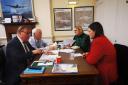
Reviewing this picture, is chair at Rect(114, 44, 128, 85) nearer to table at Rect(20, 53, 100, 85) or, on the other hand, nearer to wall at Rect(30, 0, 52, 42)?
table at Rect(20, 53, 100, 85)

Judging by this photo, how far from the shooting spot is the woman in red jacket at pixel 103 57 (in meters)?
1.98

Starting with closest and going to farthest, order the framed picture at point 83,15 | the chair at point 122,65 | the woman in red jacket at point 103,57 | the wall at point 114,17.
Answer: the woman in red jacket at point 103,57, the chair at point 122,65, the wall at point 114,17, the framed picture at point 83,15

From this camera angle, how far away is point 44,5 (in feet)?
14.7

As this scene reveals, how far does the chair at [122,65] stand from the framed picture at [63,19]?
102 inches

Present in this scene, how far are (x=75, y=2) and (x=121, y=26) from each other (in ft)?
5.75

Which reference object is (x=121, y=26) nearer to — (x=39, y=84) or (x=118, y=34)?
(x=118, y=34)

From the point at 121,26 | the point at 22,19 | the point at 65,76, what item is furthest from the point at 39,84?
the point at 22,19

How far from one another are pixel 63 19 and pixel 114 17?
1.59 m

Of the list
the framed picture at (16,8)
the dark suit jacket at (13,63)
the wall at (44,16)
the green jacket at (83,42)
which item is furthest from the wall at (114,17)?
the dark suit jacket at (13,63)

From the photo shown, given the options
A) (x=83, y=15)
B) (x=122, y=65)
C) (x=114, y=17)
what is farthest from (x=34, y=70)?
(x=83, y=15)

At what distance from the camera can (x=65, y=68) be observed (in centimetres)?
184

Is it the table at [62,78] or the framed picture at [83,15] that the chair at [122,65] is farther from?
the framed picture at [83,15]

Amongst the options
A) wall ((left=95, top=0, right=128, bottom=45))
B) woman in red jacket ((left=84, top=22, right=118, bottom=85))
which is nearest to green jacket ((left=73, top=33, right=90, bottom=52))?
wall ((left=95, top=0, right=128, bottom=45))

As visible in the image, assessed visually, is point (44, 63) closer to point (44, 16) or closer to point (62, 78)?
point (62, 78)
